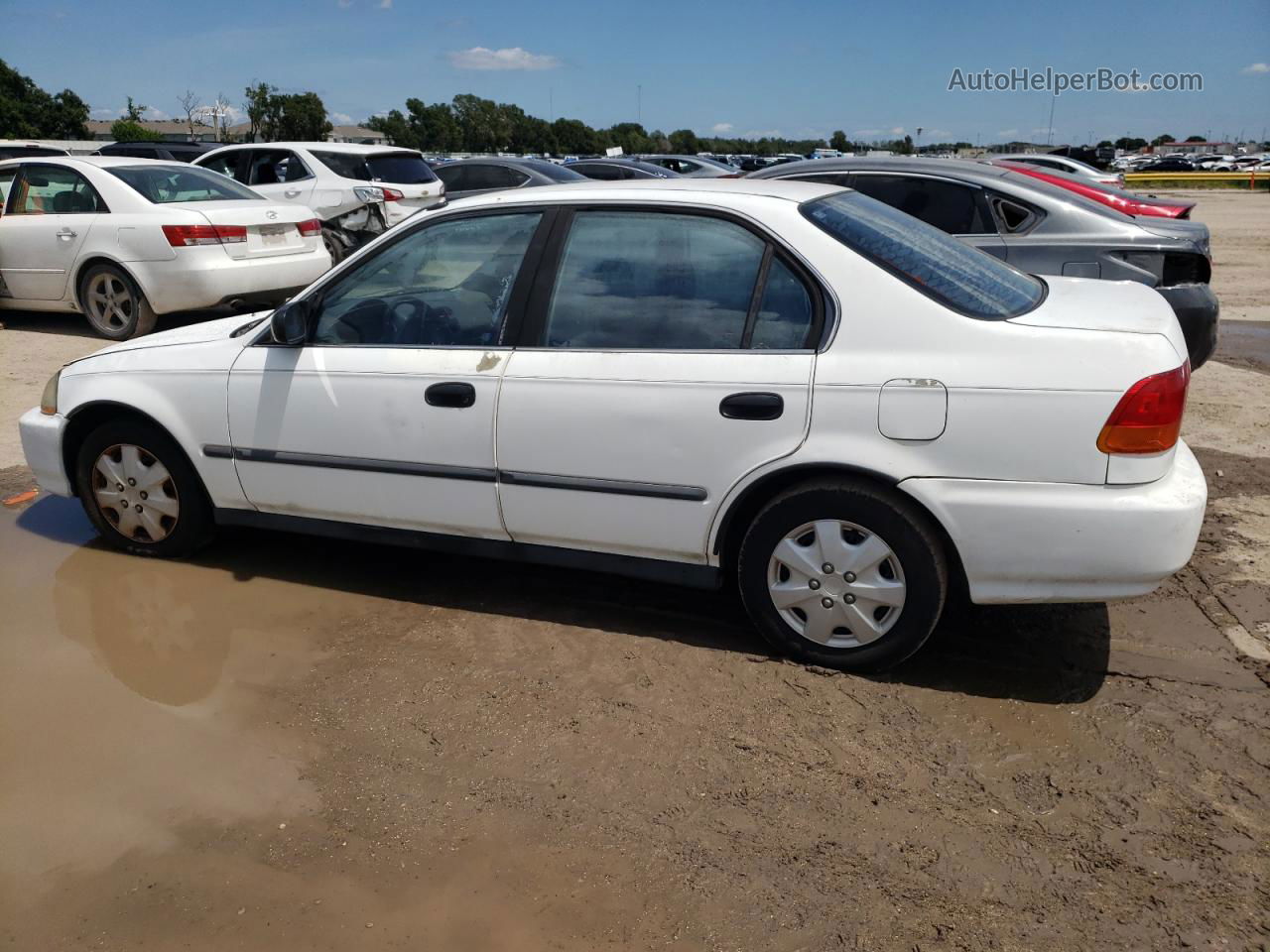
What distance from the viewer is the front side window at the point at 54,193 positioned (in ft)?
30.8

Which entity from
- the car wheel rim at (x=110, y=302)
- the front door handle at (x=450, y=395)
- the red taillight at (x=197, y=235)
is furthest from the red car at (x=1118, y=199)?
the car wheel rim at (x=110, y=302)

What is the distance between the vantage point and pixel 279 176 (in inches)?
506

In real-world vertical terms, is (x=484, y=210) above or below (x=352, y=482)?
above

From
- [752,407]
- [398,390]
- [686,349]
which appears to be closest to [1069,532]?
[752,407]

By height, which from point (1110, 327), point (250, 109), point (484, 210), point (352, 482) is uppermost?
point (250, 109)

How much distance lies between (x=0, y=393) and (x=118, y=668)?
190 inches

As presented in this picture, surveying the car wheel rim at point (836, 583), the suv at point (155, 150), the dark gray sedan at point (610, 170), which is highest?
the suv at point (155, 150)

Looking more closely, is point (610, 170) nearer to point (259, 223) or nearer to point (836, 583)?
point (259, 223)

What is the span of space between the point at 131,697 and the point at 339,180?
992 cm

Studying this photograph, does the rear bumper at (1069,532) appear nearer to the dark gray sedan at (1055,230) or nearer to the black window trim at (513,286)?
the black window trim at (513,286)

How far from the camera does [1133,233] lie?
6.55 m

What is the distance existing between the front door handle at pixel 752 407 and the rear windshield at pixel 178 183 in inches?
300

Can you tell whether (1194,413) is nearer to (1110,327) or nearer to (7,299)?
(1110,327)

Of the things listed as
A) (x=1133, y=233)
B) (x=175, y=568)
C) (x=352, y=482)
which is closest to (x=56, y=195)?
(x=175, y=568)
